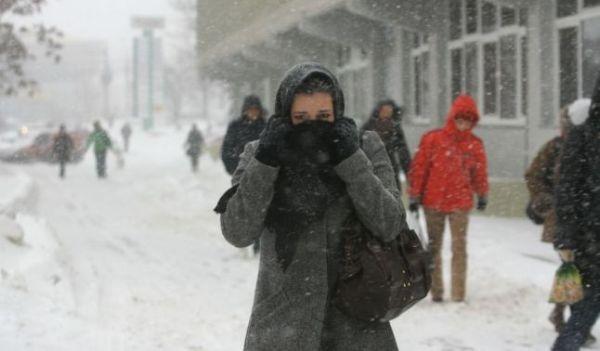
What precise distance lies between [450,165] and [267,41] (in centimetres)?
1630

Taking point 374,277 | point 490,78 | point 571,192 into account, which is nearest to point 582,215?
point 571,192

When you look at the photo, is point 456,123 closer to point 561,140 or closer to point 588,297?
point 561,140

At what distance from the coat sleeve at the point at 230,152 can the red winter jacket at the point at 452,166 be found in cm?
223

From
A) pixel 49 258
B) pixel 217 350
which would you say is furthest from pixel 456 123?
pixel 49 258

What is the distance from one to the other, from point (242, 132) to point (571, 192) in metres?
4.84

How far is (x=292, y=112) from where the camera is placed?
258 centimetres

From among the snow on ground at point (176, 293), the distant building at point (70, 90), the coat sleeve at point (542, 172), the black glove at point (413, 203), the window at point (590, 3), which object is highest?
the distant building at point (70, 90)

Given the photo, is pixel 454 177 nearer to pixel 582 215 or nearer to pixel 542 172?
pixel 542 172

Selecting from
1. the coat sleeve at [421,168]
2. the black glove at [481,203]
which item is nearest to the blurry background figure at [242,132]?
the coat sleeve at [421,168]

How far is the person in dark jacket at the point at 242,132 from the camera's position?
8.54 meters

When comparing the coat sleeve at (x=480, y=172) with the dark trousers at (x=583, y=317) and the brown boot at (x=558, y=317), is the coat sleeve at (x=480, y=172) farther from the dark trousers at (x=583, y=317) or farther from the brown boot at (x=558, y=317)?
the dark trousers at (x=583, y=317)

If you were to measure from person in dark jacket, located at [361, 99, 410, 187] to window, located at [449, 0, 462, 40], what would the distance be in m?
7.12

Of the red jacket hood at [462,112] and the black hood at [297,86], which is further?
the red jacket hood at [462,112]

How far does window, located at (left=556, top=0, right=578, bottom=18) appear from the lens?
11.2 metres
